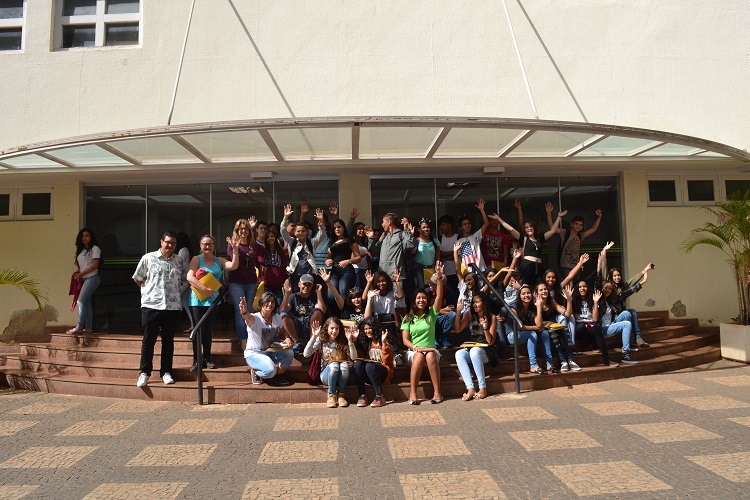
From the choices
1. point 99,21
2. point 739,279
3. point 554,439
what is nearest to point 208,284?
point 554,439

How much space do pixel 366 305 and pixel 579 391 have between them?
9.06 ft

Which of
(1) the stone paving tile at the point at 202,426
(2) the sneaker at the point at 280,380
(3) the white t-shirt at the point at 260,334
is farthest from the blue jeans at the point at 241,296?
(1) the stone paving tile at the point at 202,426

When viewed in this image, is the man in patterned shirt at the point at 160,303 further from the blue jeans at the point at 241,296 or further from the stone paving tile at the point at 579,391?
the stone paving tile at the point at 579,391

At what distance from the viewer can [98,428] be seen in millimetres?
5426

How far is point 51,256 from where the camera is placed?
9695mm

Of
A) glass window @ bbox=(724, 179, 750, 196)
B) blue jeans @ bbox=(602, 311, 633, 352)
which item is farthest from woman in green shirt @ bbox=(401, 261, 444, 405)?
glass window @ bbox=(724, 179, 750, 196)

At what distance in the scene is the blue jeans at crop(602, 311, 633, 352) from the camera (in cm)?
754

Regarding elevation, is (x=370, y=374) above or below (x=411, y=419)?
above

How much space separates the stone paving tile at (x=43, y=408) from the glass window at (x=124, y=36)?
6.25 metres

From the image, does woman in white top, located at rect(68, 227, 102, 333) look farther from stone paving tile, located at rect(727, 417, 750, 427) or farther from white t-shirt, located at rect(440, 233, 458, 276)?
stone paving tile, located at rect(727, 417, 750, 427)

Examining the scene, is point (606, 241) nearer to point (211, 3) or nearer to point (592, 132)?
point (592, 132)

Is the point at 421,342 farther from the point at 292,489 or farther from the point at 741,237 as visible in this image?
the point at 741,237

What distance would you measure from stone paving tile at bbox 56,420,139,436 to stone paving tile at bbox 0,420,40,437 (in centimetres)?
48

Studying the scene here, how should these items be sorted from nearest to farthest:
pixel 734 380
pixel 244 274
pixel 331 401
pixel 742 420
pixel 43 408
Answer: pixel 742 420, pixel 331 401, pixel 43 408, pixel 734 380, pixel 244 274
